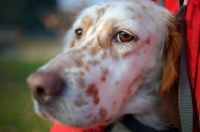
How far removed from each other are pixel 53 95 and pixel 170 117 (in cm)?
69

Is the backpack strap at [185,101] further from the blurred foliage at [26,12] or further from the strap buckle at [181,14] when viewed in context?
the blurred foliage at [26,12]

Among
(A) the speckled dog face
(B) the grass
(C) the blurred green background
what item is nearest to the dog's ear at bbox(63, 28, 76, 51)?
(A) the speckled dog face

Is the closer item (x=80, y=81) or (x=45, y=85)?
(x=45, y=85)

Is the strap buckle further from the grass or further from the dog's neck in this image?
the grass

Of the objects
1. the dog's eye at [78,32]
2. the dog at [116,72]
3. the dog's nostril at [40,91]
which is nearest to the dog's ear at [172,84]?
the dog at [116,72]

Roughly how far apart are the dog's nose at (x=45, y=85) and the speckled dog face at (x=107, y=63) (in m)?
0.03

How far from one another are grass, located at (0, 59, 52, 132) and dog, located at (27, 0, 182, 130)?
4.88 ft

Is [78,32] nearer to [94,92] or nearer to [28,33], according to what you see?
[94,92]

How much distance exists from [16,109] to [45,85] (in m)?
4.07

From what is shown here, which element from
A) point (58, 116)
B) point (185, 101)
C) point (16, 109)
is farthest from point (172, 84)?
point (16, 109)

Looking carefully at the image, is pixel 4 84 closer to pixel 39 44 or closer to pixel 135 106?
pixel 135 106

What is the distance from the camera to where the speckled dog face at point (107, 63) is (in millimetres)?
1401

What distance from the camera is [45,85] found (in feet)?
4.23

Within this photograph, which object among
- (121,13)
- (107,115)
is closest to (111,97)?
(107,115)
